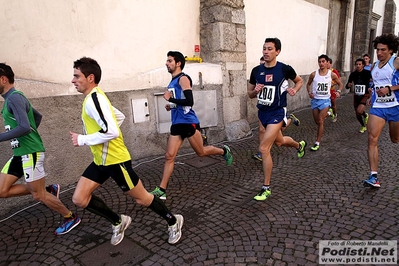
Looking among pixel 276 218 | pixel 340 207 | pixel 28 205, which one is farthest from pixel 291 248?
pixel 28 205

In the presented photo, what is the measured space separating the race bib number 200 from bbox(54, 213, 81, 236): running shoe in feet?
8.62

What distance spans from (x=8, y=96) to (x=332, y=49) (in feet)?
42.9

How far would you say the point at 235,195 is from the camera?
398 cm

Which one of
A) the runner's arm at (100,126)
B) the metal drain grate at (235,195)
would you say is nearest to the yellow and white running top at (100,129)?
the runner's arm at (100,126)

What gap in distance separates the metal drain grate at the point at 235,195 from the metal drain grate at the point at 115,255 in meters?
1.34

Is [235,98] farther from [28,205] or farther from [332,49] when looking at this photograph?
[332,49]

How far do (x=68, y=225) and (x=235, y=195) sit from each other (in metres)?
1.99

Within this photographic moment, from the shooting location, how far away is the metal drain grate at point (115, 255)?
270 cm

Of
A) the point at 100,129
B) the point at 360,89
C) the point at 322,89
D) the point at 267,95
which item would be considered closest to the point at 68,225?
the point at 100,129

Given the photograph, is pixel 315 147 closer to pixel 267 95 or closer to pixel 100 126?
pixel 267 95

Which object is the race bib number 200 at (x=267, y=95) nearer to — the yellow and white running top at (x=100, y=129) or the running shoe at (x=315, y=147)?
the yellow and white running top at (x=100, y=129)

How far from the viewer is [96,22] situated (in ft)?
15.5

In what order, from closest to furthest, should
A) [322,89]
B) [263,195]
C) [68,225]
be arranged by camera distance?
1. [68,225]
2. [263,195]
3. [322,89]
